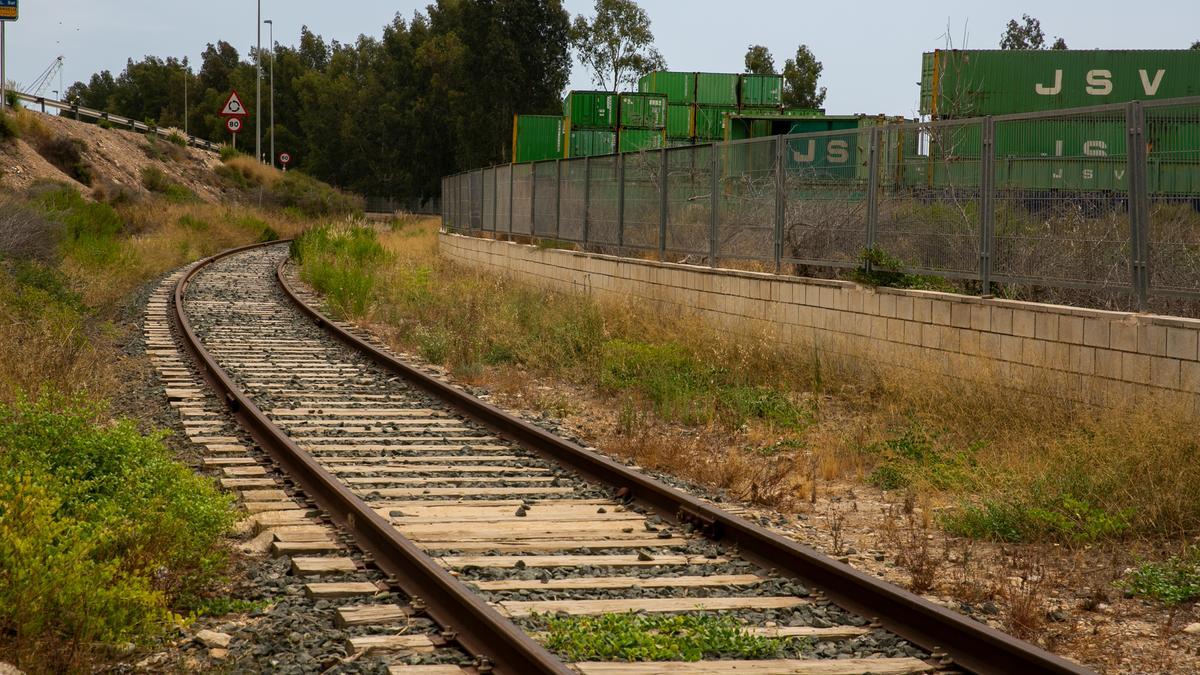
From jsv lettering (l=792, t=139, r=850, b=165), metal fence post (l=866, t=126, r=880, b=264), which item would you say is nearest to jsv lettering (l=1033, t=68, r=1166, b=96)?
jsv lettering (l=792, t=139, r=850, b=165)

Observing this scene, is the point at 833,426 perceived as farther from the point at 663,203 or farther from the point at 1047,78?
the point at 1047,78

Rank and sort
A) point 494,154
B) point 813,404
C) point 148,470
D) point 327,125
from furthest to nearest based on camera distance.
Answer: point 327,125 → point 494,154 → point 813,404 → point 148,470

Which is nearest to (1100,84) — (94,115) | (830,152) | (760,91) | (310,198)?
(760,91)

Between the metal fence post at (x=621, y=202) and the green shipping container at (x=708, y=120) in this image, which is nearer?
the metal fence post at (x=621, y=202)

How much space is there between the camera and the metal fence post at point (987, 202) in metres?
11.4

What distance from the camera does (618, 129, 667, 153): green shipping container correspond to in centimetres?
3778

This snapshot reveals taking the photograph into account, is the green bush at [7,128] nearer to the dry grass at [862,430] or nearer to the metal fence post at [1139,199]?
the dry grass at [862,430]

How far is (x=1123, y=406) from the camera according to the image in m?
9.38

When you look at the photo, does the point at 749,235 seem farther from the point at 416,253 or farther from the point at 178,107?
the point at 178,107

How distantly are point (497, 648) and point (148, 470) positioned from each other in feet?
9.89

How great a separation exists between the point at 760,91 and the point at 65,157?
29.8m

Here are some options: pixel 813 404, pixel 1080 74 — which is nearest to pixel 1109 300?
pixel 813 404

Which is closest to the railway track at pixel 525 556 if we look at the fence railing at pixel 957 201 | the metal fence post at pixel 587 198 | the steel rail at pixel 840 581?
the steel rail at pixel 840 581

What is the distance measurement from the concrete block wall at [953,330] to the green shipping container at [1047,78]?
14.5 m
